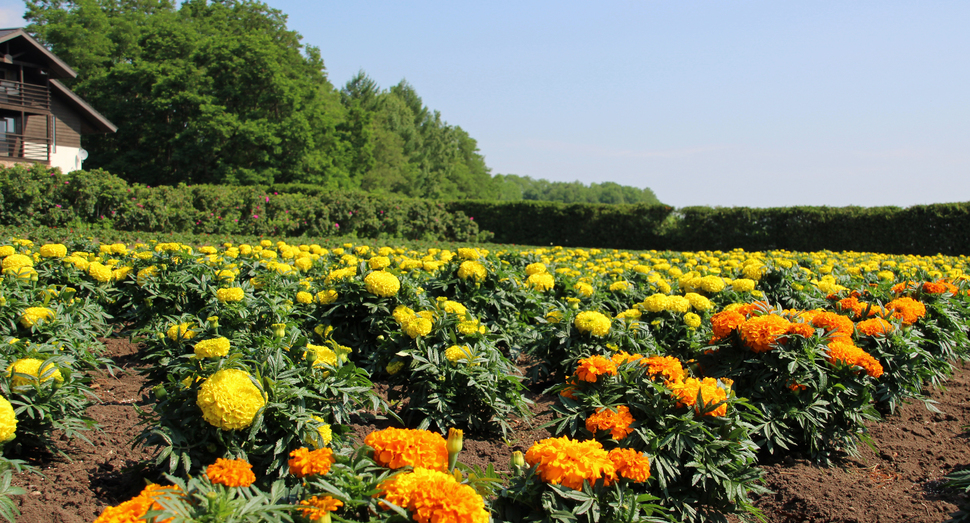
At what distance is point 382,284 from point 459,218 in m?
17.0

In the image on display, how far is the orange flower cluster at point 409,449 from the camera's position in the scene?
5.37 feet

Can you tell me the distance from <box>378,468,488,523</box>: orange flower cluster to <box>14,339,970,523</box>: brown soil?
4.92 feet

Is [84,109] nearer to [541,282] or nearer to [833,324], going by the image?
[541,282]

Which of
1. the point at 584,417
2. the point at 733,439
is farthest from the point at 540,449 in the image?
the point at 733,439

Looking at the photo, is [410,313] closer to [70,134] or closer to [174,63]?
[70,134]

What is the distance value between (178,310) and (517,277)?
9.30 ft

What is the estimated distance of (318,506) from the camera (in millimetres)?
1440

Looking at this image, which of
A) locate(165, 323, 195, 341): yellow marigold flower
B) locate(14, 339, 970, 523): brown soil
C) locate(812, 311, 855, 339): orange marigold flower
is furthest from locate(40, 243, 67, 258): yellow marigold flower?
locate(812, 311, 855, 339): orange marigold flower

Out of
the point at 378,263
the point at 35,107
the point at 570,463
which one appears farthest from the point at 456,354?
the point at 35,107

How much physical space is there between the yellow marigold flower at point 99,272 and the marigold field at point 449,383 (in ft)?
0.06

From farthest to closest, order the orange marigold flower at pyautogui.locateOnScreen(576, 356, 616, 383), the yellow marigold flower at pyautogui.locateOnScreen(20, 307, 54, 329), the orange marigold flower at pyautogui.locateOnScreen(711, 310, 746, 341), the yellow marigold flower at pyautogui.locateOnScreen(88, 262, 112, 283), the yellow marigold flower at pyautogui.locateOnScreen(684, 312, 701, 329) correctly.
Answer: the yellow marigold flower at pyautogui.locateOnScreen(88, 262, 112, 283) < the yellow marigold flower at pyautogui.locateOnScreen(684, 312, 701, 329) < the yellow marigold flower at pyautogui.locateOnScreen(20, 307, 54, 329) < the orange marigold flower at pyautogui.locateOnScreen(711, 310, 746, 341) < the orange marigold flower at pyautogui.locateOnScreen(576, 356, 616, 383)

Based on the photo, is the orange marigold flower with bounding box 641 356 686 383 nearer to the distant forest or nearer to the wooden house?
the wooden house

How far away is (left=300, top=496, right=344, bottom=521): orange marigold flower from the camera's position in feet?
4.57

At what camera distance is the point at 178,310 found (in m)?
4.64
